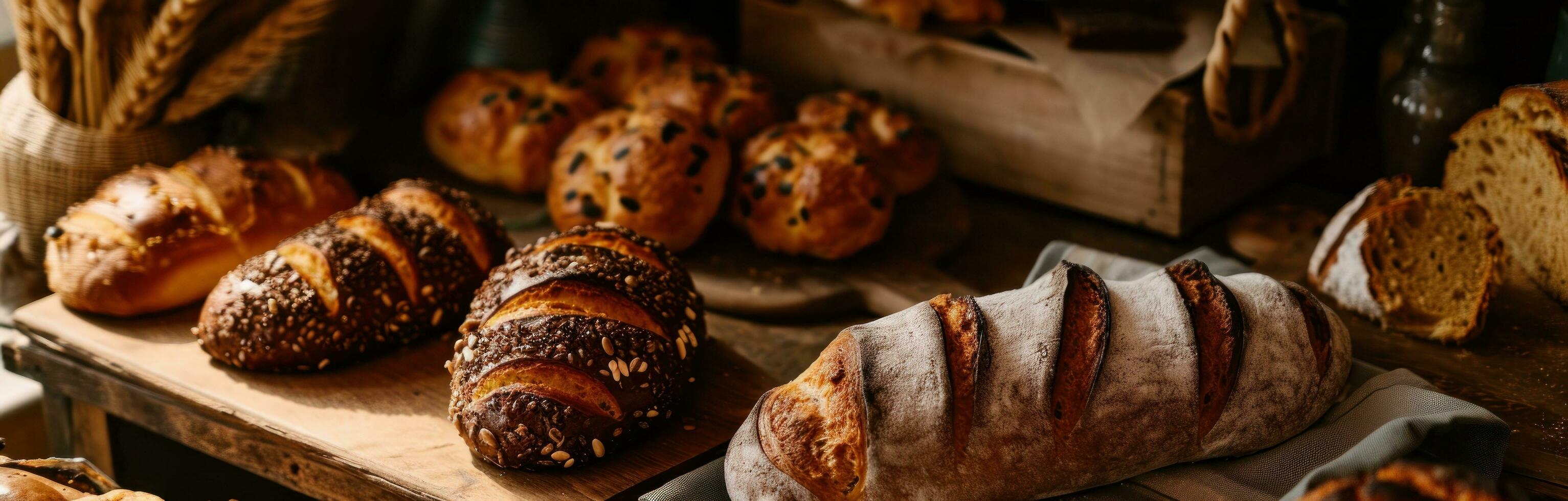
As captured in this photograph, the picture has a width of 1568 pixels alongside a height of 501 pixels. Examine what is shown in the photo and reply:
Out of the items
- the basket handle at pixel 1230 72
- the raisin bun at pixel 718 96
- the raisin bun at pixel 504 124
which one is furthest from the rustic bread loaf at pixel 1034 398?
the raisin bun at pixel 504 124

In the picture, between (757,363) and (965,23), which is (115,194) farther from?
(965,23)

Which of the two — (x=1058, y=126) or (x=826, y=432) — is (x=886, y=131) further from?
(x=826, y=432)

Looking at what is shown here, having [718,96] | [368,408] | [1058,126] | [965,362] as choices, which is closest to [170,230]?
[368,408]

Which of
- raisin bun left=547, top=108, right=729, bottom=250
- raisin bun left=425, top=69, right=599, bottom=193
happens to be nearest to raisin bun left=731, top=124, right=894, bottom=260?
raisin bun left=547, top=108, right=729, bottom=250

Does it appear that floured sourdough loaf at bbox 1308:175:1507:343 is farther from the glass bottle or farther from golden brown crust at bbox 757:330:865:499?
golden brown crust at bbox 757:330:865:499

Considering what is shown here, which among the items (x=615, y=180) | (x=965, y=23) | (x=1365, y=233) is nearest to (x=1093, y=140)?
(x=965, y=23)

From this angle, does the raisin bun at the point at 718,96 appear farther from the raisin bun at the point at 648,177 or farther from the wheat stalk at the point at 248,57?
the wheat stalk at the point at 248,57
